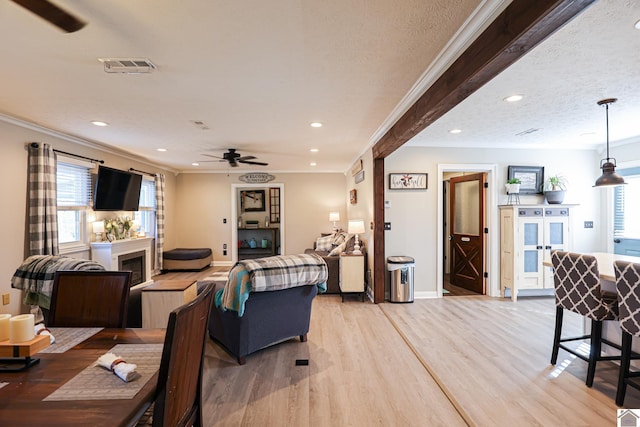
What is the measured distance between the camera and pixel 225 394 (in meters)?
2.31

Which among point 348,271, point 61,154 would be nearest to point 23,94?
point 61,154

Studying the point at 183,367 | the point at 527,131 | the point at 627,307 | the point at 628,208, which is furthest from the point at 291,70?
the point at 628,208

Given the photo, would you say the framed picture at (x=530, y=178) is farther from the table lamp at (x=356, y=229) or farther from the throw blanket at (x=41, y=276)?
the throw blanket at (x=41, y=276)

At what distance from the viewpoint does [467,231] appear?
5504 mm

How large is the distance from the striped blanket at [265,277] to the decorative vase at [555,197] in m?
4.11

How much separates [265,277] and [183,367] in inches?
61.7

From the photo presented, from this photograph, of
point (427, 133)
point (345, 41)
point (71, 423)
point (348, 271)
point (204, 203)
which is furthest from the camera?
point (204, 203)

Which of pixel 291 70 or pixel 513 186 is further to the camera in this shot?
pixel 513 186

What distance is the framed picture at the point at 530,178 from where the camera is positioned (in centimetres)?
498

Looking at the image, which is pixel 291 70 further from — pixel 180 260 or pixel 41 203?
pixel 180 260

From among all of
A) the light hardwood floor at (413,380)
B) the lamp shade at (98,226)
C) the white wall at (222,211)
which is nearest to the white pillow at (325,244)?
the white wall at (222,211)

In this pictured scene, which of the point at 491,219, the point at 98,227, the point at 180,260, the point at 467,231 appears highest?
the point at 491,219

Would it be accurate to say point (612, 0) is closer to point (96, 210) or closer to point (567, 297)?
point (567, 297)

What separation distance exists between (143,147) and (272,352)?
13.8ft
